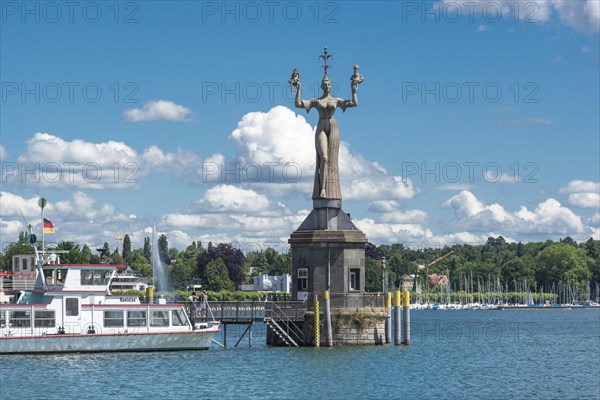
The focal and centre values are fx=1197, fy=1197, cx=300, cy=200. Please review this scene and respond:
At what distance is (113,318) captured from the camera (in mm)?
66312

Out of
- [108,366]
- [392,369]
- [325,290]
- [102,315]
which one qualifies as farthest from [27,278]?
[392,369]

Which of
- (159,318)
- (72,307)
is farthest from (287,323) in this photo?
(72,307)

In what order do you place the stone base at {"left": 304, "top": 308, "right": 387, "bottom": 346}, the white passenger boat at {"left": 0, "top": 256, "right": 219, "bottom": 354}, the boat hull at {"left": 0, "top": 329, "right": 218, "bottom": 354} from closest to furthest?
the boat hull at {"left": 0, "top": 329, "right": 218, "bottom": 354} → the white passenger boat at {"left": 0, "top": 256, "right": 219, "bottom": 354} → the stone base at {"left": 304, "top": 308, "right": 387, "bottom": 346}

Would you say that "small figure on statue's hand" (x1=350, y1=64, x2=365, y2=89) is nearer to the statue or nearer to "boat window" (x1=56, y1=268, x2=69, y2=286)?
the statue

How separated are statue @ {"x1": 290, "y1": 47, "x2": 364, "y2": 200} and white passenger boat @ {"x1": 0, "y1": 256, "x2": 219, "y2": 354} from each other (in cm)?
1107

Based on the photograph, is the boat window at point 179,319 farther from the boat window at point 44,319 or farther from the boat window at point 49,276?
the boat window at point 49,276

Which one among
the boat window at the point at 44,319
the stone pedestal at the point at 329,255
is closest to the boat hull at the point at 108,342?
the boat window at the point at 44,319

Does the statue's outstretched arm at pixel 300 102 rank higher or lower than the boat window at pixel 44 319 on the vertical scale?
higher

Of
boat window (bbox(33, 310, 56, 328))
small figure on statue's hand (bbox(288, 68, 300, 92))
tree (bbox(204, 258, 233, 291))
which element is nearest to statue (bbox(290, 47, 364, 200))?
small figure on statue's hand (bbox(288, 68, 300, 92))

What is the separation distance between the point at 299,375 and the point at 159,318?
12.0 meters

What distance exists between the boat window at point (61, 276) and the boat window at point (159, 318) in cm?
519

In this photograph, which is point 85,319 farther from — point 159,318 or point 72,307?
point 159,318

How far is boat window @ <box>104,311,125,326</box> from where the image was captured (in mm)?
66188

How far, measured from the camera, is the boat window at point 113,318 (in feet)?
217
